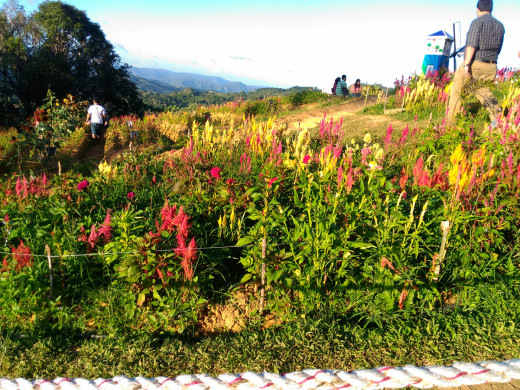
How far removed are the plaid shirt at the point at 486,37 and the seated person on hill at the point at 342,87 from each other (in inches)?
424

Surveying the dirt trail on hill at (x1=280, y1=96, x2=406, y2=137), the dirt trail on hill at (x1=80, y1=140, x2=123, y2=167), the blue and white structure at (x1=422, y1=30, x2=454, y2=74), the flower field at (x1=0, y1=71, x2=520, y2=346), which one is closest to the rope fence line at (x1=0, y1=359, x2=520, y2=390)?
the flower field at (x1=0, y1=71, x2=520, y2=346)

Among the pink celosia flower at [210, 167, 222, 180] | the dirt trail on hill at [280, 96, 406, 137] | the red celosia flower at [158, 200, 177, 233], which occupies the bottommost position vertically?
the red celosia flower at [158, 200, 177, 233]

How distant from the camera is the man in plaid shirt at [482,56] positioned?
6438 millimetres

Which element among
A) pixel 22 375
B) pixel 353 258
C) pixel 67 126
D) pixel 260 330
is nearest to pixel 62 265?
pixel 22 375

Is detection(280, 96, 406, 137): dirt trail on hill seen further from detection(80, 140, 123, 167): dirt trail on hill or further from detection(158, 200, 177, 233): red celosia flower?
detection(80, 140, 123, 167): dirt trail on hill

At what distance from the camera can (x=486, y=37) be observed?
Answer: 6.55 m

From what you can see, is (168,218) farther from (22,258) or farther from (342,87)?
(342,87)

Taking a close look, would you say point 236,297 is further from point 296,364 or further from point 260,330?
point 296,364

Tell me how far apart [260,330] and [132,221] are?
147 cm

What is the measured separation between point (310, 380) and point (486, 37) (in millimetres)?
6979

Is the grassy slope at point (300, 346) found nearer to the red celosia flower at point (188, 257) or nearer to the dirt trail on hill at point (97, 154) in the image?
the red celosia flower at point (188, 257)

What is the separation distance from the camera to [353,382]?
7.44 feet

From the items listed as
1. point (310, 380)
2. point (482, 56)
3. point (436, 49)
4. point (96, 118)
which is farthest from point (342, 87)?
point (310, 380)

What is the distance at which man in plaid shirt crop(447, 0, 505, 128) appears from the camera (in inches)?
253
